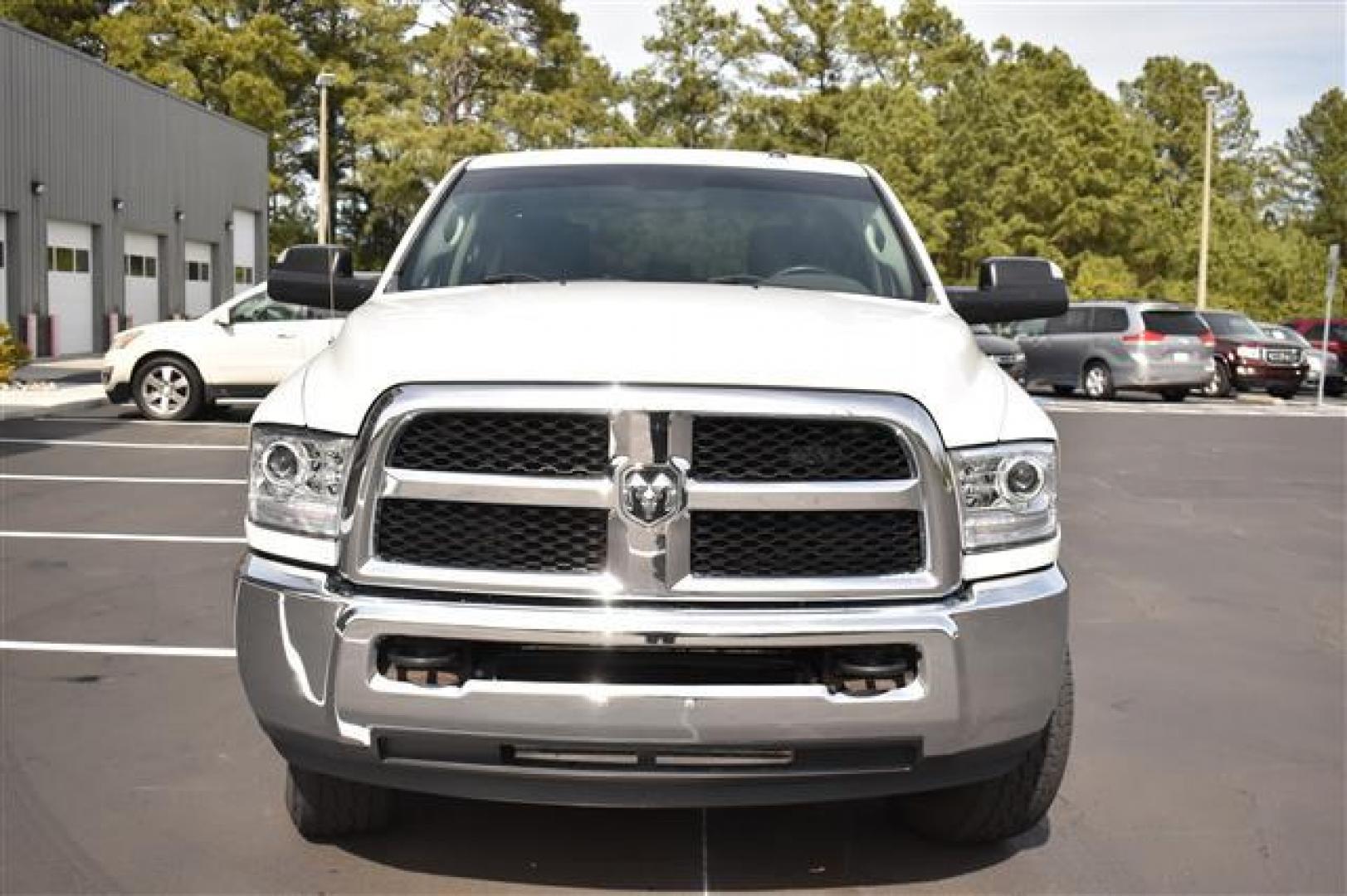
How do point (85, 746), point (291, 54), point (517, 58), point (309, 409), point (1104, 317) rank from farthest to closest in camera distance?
1. point (291, 54)
2. point (517, 58)
3. point (1104, 317)
4. point (85, 746)
5. point (309, 409)

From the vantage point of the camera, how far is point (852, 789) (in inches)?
135

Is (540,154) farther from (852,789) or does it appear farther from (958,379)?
(852,789)

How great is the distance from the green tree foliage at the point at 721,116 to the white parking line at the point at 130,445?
116ft

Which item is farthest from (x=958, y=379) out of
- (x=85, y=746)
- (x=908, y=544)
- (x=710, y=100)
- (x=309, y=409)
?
(x=710, y=100)

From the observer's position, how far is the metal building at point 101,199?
92.8ft

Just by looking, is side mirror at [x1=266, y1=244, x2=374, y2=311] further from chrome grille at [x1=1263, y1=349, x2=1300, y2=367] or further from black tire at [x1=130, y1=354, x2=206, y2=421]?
chrome grille at [x1=1263, y1=349, x2=1300, y2=367]

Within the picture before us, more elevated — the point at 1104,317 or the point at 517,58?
the point at 517,58

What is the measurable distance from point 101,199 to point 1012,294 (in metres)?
30.7

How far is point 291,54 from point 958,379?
58189mm

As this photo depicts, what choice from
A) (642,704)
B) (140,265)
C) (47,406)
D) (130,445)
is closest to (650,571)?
(642,704)

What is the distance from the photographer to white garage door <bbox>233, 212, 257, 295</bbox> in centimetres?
4316

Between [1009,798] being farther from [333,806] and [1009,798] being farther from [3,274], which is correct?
[3,274]

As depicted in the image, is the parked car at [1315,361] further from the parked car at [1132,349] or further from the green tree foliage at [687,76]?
the green tree foliage at [687,76]

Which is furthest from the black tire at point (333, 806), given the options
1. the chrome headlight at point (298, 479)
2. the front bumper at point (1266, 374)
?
the front bumper at point (1266, 374)
